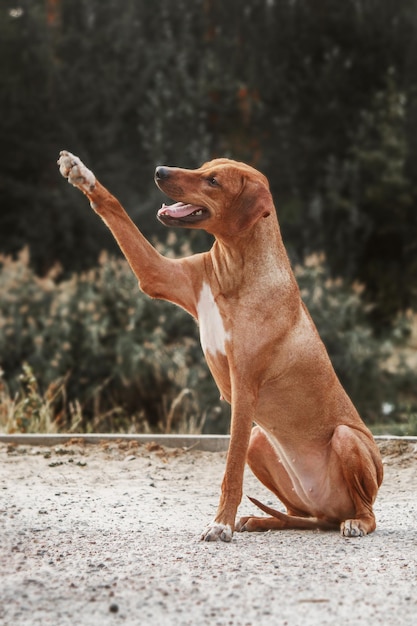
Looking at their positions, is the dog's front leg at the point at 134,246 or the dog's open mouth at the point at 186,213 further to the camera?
the dog's front leg at the point at 134,246

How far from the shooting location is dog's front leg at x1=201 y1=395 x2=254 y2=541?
4375 millimetres

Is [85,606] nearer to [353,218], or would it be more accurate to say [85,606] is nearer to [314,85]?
[353,218]

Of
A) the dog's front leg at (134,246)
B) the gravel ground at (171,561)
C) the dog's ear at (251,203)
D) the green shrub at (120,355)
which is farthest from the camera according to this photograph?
the green shrub at (120,355)

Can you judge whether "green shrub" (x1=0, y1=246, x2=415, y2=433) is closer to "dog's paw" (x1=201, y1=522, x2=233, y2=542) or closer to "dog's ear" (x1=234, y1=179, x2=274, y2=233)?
"dog's paw" (x1=201, y1=522, x2=233, y2=542)

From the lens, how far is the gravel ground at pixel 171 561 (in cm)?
327

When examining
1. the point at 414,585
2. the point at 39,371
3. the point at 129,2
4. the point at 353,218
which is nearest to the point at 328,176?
the point at 353,218

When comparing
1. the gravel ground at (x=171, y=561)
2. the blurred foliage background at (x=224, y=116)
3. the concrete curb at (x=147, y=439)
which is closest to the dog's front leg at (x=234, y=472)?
the gravel ground at (x=171, y=561)

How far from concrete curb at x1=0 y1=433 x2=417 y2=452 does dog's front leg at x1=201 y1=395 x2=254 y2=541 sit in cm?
257

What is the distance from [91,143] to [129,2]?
8.38 feet

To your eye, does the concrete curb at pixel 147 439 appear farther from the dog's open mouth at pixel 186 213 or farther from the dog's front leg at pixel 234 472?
the dog's open mouth at pixel 186 213

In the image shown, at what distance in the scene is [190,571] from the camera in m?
3.76

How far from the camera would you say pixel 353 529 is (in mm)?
4609

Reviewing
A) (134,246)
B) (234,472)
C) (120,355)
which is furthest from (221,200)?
(120,355)

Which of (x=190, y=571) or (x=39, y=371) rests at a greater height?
(x=39, y=371)
